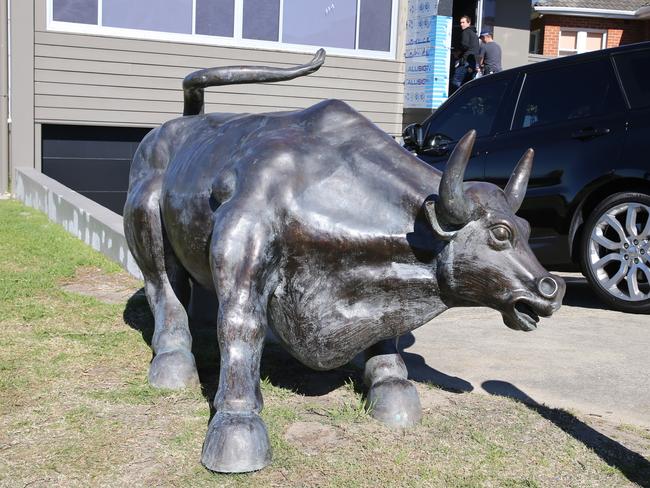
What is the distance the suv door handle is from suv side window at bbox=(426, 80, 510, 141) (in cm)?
95

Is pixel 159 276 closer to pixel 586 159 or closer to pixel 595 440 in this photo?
pixel 595 440

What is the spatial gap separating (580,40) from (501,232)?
25429 millimetres

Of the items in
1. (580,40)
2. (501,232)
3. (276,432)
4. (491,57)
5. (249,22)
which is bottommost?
(276,432)

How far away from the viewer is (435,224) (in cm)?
309

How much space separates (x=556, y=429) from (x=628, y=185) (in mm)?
3412

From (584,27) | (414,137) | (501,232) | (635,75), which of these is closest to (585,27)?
(584,27)

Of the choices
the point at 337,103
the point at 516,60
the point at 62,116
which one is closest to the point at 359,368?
the point at 337,103

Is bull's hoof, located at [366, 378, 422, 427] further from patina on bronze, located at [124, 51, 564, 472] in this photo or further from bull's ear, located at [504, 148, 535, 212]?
bull's ear, located at [504, 148, 535, 212]

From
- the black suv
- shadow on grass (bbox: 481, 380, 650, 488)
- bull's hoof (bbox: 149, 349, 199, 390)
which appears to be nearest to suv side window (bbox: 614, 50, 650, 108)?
the black suv

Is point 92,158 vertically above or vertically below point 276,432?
above

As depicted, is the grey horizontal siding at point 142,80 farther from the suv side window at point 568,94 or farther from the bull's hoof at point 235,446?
the bull's hoof at point 235,446

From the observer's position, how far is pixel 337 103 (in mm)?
3629

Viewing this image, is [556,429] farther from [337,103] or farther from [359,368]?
[337,103]

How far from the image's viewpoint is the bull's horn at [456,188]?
112 inches
